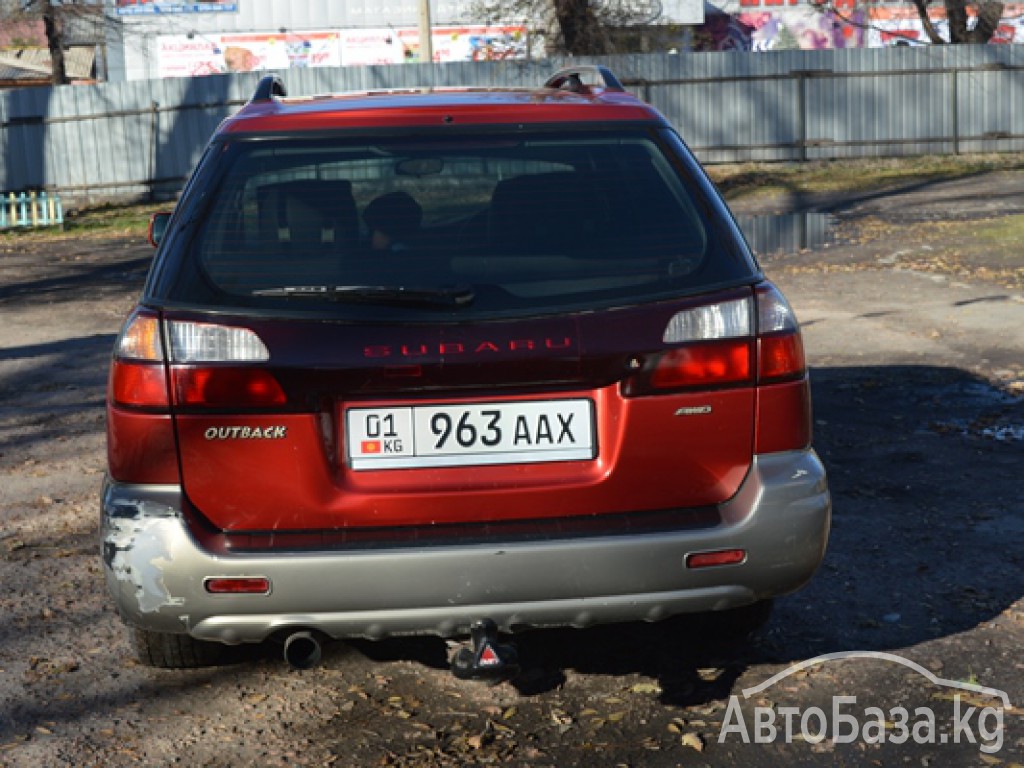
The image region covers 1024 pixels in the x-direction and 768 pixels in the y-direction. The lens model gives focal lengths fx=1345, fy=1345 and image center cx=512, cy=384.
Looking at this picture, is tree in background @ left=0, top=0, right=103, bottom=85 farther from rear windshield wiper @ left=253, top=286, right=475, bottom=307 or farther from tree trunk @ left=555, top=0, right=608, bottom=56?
rear windshield wiper @ left=253, top=286, right=475, bottom=307

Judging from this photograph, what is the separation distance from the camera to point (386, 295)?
130 inches

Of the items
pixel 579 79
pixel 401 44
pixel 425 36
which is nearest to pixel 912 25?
pixel 401 44

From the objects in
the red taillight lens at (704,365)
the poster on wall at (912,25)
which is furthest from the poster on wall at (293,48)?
the red taillight lens at (704,365)

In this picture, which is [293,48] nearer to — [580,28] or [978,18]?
[580,28]

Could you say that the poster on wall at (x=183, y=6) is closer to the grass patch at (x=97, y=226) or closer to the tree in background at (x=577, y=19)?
the tree in background at (x=577, y=19)

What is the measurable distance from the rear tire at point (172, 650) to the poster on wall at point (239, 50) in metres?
40.8

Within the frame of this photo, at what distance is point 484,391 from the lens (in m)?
3.27

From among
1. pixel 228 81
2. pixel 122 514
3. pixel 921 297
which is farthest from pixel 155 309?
pixel 228 81

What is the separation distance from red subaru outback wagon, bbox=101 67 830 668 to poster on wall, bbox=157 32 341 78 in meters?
41.3

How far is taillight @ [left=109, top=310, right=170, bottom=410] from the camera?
330 centimetres

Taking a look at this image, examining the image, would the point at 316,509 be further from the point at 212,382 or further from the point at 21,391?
the point at 21,391

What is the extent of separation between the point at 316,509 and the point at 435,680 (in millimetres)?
964

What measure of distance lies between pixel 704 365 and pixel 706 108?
82.4 feet

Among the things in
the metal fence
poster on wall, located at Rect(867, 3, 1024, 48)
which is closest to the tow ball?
the metal fence
